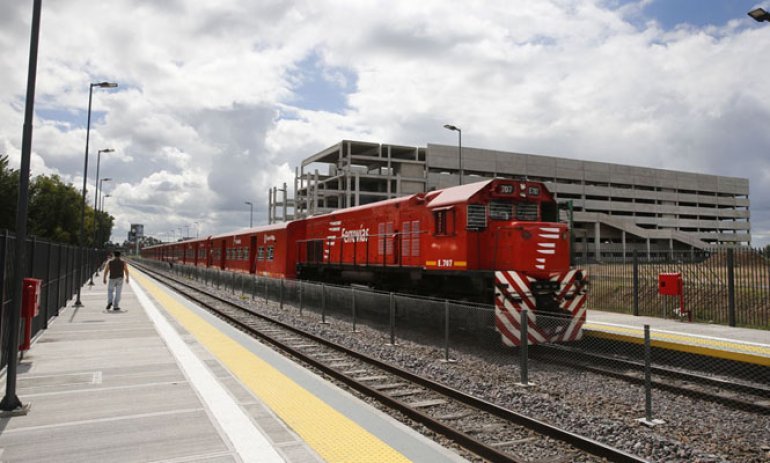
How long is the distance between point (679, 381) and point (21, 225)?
10.3 metres

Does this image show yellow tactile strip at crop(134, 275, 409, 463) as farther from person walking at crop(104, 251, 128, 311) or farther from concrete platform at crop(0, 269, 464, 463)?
person walking at crop(104, 251, 128, 311)

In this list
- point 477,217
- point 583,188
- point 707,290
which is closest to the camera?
point 477,217

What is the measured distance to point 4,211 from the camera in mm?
51281

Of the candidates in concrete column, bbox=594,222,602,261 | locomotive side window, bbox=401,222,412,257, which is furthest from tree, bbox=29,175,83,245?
concrete column, bbox=594,222,602,261

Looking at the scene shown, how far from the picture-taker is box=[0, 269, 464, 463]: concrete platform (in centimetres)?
494

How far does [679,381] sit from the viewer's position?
8656mm

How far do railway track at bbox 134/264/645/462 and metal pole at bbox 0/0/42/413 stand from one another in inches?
175

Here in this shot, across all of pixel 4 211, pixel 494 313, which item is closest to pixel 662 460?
pixel 494 313

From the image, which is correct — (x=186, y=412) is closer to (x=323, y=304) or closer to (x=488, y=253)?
(x=488, y=253)

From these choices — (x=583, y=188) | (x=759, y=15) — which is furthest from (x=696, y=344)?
(x=583, y=188)

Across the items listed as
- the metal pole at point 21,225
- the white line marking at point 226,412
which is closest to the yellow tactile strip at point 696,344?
the white line marking at point 226,412

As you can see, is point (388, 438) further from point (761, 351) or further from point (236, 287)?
point (236, 287)

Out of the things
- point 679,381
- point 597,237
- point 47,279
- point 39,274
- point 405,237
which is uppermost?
point 597,237

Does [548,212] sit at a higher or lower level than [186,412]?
higher
